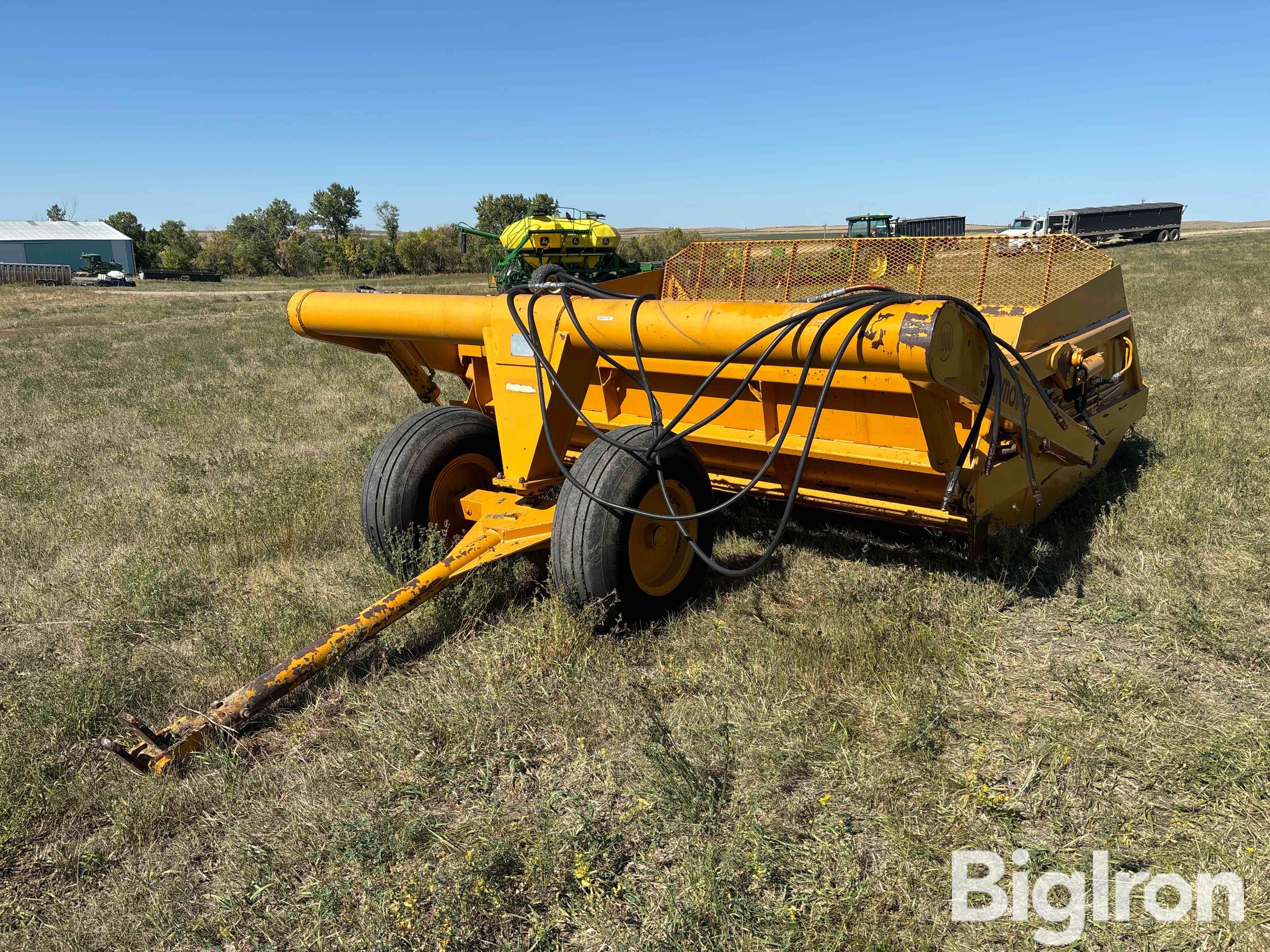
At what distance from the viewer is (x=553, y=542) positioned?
Answer: 363 centimetres

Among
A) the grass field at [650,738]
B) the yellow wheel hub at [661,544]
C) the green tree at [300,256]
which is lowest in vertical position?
the grass field at [650,738]

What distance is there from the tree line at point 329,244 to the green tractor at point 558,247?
64.5ft

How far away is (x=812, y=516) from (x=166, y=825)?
3.87m

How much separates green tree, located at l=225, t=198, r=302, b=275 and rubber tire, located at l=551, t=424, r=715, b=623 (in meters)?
70.2

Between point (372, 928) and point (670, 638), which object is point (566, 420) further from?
point (372, 928)

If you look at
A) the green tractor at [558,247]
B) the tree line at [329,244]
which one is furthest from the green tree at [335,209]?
the green tractor at [558,247]

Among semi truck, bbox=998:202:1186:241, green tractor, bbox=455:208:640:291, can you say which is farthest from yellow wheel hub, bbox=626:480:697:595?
semi truck, bbox=998:202:1186:241

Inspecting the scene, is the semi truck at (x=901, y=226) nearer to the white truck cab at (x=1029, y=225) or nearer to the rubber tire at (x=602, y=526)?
the white truck cab at (x=1029, y=225)

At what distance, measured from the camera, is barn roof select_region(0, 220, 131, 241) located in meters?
62.8

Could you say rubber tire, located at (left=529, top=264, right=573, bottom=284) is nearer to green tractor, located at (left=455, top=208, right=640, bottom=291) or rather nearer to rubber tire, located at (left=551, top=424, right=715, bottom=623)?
rubber tire, located at (left=551, top=424, right=715, bottom=623)

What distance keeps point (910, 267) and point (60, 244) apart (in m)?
75.0

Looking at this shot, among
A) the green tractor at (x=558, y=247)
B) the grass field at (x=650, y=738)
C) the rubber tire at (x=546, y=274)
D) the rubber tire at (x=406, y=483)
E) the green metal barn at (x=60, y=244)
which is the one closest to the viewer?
the grass field at (x=650, y=738)

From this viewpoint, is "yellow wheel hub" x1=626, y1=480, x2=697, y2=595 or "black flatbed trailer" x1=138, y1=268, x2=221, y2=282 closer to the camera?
"yellow wheel hub" x1=626, y1=480, x2=697, y2=595

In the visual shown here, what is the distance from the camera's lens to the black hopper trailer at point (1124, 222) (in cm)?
4106
